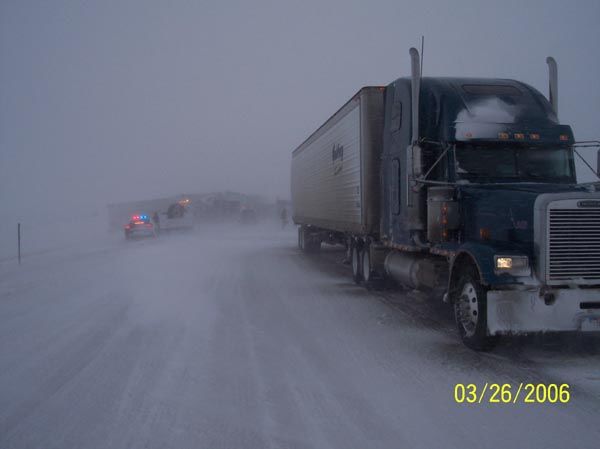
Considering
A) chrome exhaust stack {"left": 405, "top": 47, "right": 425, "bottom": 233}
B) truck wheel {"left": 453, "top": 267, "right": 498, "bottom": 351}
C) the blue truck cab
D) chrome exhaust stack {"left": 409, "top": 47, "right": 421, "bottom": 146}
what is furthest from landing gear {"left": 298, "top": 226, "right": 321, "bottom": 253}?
truck wheel {"left": 453, "top": 267, "right": 498, "bottom": 351}

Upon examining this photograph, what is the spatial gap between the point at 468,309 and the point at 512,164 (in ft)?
8.12

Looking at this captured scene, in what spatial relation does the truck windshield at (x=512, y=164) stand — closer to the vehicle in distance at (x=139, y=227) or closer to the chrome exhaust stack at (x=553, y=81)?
the chrome exhaust stack at (x=553, y=81)

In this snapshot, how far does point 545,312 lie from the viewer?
21.0 feet

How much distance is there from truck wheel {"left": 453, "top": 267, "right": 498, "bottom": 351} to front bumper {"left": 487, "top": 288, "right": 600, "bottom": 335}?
0.89ft

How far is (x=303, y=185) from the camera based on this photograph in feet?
68.4

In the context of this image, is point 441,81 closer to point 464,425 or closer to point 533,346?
point 533,346

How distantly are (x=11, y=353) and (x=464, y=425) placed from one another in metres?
5.51

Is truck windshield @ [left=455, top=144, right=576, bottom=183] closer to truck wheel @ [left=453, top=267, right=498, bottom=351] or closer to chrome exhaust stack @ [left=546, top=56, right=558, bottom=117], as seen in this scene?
chrome exhaust stack @ [left=546, top=56, right=558, bottom=117]

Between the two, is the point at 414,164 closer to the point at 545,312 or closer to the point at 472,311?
the point at 472,311

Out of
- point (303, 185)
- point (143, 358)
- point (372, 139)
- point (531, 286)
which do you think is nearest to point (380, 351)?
point (531, 286)

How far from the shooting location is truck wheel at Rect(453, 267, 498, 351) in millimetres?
6734

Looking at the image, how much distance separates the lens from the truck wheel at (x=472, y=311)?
6.73m
